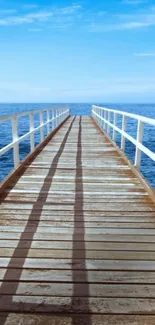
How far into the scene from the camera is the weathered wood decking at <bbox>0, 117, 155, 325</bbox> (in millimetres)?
2041

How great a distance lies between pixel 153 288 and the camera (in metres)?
2.25

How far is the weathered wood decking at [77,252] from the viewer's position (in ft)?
6.70

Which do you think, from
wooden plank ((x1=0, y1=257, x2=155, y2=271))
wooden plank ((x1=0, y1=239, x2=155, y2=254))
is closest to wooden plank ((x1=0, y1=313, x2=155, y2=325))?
wooden plank ((x1=0, y1=257, x2=155, y2=271))

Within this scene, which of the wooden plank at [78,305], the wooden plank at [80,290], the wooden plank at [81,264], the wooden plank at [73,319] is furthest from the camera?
the wooden plank at [81,264]

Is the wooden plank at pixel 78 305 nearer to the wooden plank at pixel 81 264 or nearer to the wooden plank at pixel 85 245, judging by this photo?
the wooden plank at pixel 81 264

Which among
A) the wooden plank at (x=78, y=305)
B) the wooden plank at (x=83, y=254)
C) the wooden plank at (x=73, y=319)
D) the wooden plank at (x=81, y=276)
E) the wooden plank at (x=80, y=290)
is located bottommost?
the wooden plank at (x=73, y=319)

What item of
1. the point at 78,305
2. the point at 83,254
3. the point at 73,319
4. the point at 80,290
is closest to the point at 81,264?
the point at 83,254

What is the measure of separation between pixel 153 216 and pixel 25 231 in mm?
1511

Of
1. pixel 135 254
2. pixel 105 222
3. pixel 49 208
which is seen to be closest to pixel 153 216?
pixel 105 222

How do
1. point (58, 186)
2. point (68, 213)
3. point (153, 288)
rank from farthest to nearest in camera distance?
point (58, 186)
point (68, 213)
point (153, 288)

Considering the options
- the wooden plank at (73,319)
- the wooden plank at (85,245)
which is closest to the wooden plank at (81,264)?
the wooden plank at (85,245)

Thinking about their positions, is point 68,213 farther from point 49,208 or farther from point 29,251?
point 29,251

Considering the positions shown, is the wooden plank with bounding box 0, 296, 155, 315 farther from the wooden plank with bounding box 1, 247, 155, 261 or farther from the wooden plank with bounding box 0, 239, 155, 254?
the wooden plank with bounding box 0, 239, 155, 254

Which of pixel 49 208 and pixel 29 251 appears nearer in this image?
pixel 29 251
